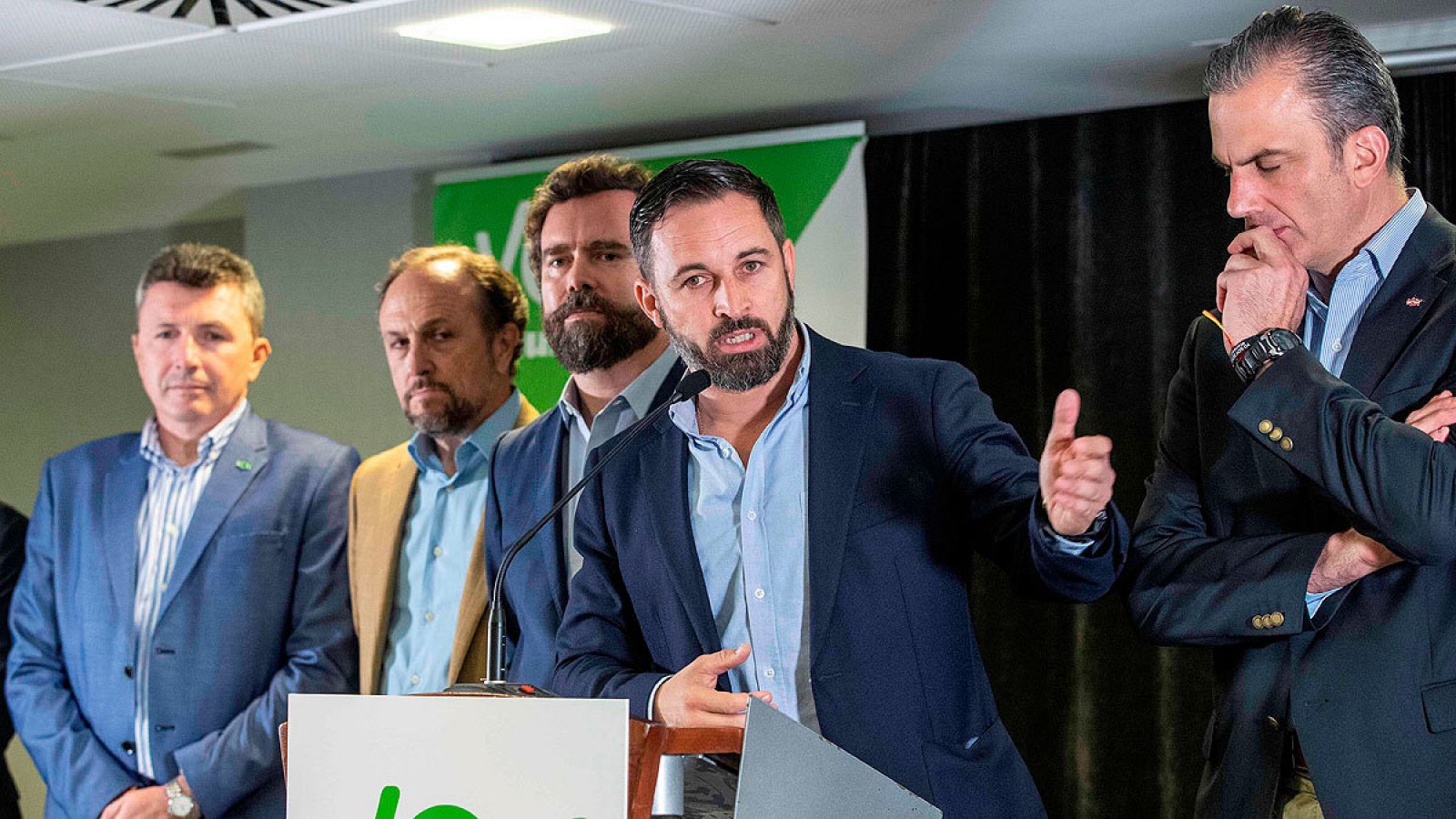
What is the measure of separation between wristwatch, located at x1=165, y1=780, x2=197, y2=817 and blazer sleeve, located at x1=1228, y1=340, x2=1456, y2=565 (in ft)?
9.27

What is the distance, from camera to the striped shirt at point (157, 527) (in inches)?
153

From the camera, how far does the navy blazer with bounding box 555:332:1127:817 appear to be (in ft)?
7.38

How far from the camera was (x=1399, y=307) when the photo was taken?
210cm

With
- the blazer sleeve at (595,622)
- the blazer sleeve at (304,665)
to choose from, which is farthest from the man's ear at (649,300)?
the blazer sleeve at (304,665)

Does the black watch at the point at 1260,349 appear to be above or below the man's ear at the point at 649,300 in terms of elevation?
below

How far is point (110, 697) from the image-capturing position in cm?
390

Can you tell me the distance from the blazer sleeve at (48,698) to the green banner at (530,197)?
2.18 metres

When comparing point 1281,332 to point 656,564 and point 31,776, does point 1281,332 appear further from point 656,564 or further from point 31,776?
point 31,776

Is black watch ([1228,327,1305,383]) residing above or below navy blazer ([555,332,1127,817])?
above

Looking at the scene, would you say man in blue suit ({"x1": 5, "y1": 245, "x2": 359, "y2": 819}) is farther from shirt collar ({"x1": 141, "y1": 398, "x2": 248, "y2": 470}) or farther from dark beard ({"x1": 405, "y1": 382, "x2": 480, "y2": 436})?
dark beard ({"x1": 405, "y1": 382, "x2": 480, "y2": 436})

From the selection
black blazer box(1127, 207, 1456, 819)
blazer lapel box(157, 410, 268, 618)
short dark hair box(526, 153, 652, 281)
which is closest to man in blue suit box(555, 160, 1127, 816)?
black blazer box(1127, 207, 1456, 819)

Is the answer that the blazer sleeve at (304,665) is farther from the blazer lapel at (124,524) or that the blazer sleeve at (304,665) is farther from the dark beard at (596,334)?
the dark beard at (596,334)

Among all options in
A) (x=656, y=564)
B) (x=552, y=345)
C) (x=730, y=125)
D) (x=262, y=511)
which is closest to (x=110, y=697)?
(x=262, y=511)

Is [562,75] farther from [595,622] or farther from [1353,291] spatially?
[1353,291]
